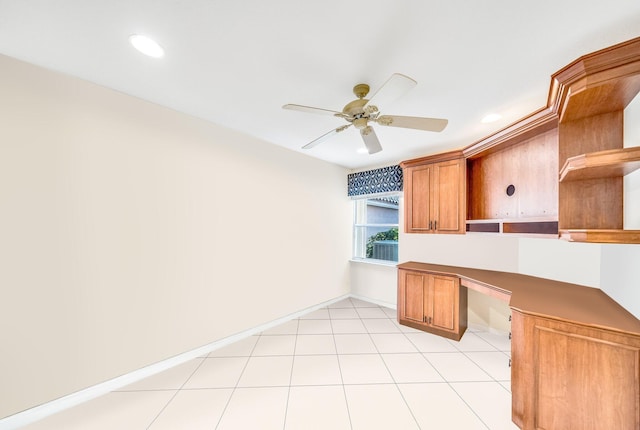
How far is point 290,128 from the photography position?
2670 mm

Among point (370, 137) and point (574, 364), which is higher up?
point (370, 137)

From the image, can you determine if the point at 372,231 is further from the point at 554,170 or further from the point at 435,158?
the point at 554,170

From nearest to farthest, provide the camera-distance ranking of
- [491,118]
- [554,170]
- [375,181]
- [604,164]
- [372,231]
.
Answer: [604,164] < [554,170] < [491,118] < [375,181] < [372,231]

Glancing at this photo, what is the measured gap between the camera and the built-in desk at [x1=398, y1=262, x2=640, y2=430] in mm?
1271

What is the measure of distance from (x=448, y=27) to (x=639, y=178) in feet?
5.05

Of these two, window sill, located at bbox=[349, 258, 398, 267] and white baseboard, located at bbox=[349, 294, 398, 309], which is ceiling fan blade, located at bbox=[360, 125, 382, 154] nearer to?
window sill, located at bbox=[349, 258, 398, 267]

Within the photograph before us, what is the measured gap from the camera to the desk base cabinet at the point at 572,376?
1.27 m

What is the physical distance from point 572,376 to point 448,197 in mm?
2052

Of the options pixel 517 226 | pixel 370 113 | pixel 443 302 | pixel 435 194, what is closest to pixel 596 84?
pixel 370 113

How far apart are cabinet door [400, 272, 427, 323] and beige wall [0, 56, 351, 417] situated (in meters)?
1.85

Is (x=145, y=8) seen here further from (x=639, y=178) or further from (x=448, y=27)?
(x=639, y=178)

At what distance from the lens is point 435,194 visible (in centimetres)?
315

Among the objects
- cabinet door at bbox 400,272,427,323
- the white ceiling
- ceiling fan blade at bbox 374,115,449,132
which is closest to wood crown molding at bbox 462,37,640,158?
the white ceiling

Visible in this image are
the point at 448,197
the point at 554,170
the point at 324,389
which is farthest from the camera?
the point at 448,197
